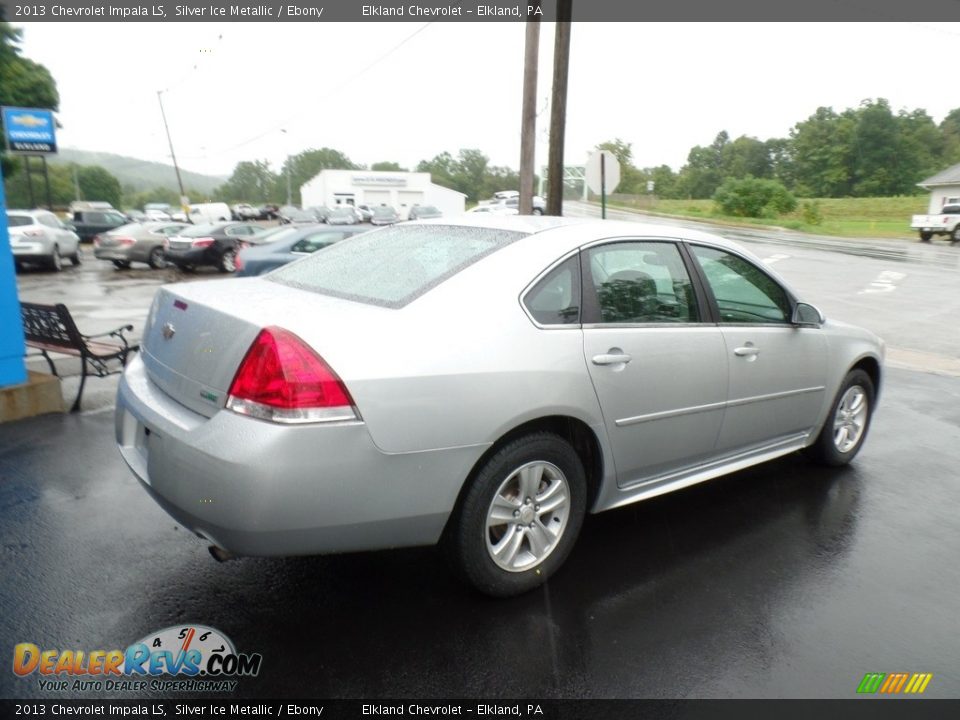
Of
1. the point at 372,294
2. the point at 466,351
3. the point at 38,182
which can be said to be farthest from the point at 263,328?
the point at 38,182

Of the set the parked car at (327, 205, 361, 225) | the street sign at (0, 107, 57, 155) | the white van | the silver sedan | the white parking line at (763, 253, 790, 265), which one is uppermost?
the street sign at (0, 107, 57, 155)

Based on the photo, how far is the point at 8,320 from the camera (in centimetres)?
538

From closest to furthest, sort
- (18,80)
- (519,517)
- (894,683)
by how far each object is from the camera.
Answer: (894,683) → (519,517) → (18,80)

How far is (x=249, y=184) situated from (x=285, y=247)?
5006 inches

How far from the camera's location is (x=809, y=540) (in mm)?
3840

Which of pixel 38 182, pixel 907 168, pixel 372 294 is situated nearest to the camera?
pixel 372 294

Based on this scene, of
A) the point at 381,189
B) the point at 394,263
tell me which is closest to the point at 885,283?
the point at 394,263

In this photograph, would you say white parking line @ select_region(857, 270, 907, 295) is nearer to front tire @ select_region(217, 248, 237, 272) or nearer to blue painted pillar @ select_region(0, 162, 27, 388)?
front tire @ select_region(217, 248, 237, 272)

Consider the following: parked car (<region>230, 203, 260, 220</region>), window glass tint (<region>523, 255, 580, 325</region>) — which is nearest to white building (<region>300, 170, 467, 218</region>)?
parked car (<region>230, 203, 260, 220</region>)

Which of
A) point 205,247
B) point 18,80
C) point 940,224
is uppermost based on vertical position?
point 18,80

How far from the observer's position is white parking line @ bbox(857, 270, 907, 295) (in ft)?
56.2

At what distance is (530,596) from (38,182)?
113405mm

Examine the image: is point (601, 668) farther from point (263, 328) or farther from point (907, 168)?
point (907, 168)

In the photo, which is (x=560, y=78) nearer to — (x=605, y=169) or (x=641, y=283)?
(x=605, y=169)
